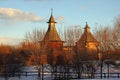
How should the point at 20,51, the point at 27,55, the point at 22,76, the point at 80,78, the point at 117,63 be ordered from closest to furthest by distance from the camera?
the point at 80,78
the point at 22,76
the point at 27,55
the point at 20,51
the point at 117,63

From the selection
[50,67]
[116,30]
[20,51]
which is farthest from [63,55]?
[116,30]

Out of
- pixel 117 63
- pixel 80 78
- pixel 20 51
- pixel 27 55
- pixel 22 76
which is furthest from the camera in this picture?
pixel 117 63

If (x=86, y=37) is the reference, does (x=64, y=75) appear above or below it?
below

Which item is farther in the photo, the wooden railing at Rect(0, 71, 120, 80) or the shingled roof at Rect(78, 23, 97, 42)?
the shingled roof at Rect(78, 23, 97, 42)

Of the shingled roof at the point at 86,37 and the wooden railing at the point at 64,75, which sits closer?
the wooden railing at the point at 64,75

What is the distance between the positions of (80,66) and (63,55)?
3260 mm

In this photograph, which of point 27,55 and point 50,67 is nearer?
point 50,67

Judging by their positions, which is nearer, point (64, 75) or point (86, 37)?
point (64, 75)

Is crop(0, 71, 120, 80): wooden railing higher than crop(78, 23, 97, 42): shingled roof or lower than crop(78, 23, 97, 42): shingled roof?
lower

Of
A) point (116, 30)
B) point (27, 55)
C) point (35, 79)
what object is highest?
point (116, 30)

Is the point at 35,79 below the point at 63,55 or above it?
below

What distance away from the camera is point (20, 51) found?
43.8 m

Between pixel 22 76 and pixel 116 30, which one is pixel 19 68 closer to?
pixel 22 76

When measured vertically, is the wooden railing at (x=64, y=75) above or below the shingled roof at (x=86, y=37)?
below
